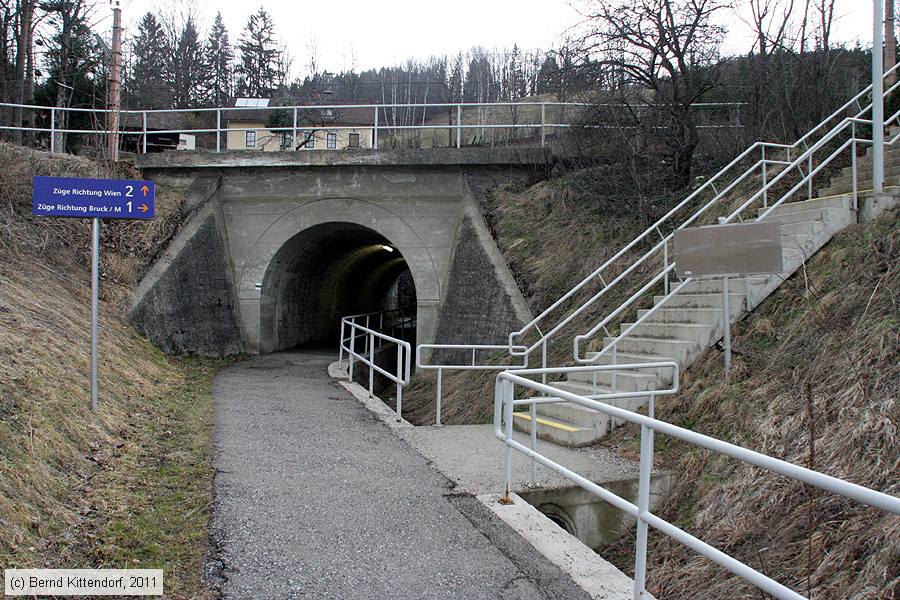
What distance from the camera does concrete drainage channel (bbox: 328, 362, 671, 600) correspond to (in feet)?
13.8

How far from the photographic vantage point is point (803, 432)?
5668 millimetres

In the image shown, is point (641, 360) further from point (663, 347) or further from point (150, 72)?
point (150, 72)

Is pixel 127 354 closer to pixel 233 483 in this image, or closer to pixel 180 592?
pixel 233 483

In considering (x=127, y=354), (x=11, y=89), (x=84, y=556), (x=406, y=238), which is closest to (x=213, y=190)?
(x=406, y=238)

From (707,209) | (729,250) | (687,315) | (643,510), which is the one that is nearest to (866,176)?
(707,209)

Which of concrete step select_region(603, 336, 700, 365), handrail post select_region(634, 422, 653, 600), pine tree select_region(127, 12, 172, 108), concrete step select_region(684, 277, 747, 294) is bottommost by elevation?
handrail post select_region(634, 422, 653, 600)

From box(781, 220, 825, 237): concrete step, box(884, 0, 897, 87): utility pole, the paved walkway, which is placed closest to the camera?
the paved walkway

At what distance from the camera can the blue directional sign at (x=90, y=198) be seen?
778cm

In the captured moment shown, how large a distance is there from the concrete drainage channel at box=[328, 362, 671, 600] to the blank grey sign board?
2.22 metres

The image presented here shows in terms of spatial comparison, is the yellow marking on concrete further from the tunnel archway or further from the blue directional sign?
the tunnel archway

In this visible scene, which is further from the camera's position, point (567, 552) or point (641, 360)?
point (641, 360)

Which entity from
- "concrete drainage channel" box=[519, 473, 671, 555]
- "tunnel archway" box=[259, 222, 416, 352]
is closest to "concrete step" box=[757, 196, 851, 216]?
"concrete drainage channel" box=[519, 473, 671, 555]

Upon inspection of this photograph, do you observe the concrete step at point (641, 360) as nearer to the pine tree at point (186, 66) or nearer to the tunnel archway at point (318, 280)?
the tunnel archway at point (318, 280)

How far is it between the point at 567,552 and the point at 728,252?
4.12 meters
